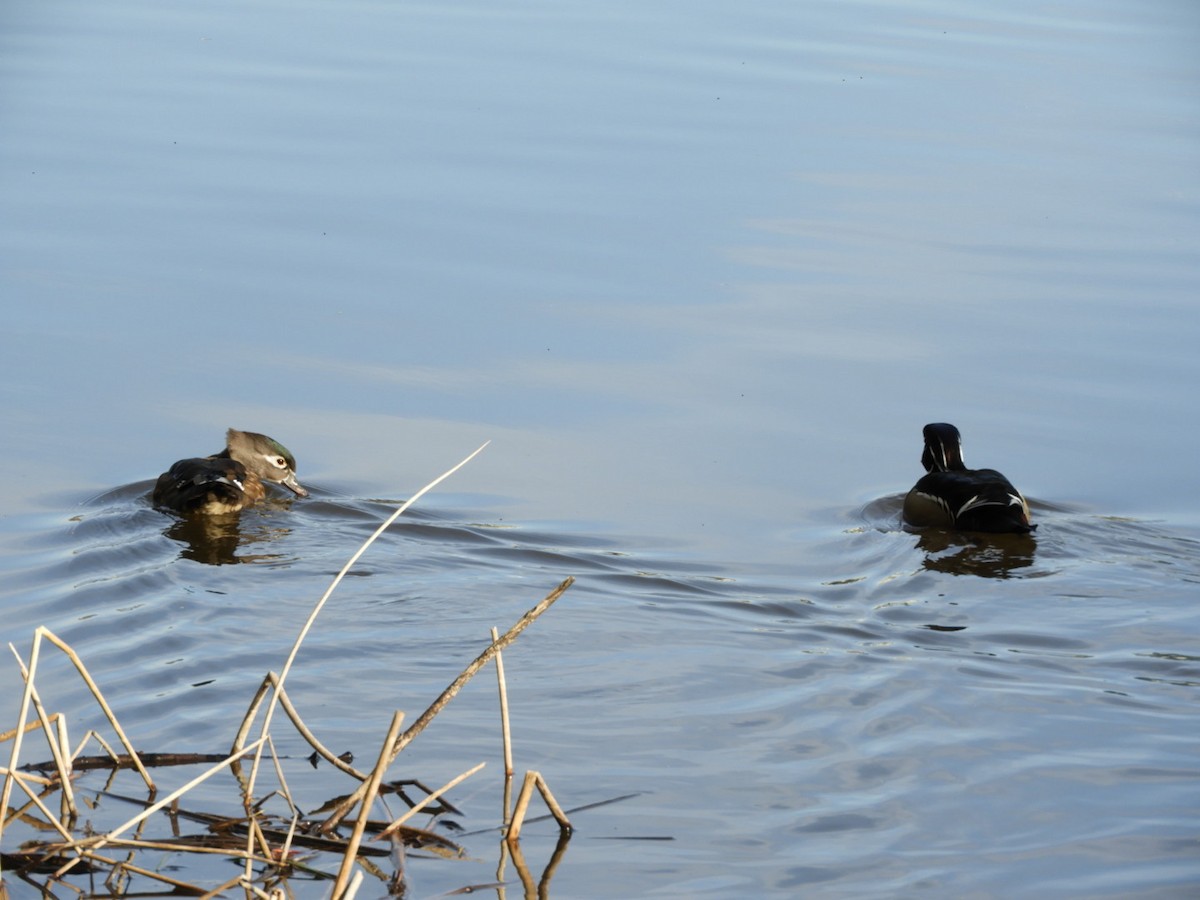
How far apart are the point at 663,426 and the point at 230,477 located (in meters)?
2.93

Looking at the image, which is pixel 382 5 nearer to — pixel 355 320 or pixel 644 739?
pixel 355 320

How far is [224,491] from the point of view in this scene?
10.9 metres

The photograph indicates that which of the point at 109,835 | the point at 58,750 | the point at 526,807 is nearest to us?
the point at 109,835

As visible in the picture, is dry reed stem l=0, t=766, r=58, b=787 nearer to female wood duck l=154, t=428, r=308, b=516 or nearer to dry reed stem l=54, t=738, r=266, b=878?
dry reed stem l=54, t=738, r=266, b=878

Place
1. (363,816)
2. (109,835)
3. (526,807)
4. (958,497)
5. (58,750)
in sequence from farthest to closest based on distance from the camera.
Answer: (958,497)
(526,807)
(58,750)
(109,835)
(363,816)

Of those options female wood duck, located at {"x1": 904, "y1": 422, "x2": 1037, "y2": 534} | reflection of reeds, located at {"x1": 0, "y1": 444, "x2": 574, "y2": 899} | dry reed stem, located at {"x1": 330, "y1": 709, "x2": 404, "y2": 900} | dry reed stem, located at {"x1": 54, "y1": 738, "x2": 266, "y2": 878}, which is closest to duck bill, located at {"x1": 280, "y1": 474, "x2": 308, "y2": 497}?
female wood duck, located at {"x1": 904, "y1": 422, "x2": 1037, "y2": 534}

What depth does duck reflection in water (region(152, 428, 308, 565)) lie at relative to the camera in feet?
35.2

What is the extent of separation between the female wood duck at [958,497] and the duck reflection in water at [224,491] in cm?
398

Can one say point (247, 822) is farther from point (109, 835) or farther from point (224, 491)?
point (224, 491)

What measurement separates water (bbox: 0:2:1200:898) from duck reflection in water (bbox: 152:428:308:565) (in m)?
0.10

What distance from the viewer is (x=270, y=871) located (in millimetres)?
5727

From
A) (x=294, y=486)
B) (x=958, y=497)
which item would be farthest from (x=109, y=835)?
(x=958, y=497)

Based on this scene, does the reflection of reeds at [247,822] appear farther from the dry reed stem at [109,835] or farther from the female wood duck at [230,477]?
the female wood duck at [230,477]

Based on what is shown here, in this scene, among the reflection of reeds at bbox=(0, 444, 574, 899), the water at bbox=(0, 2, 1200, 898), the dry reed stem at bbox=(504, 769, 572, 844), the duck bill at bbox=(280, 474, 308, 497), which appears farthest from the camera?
the duck bill at bbox=(280, 474, 308, 497)
